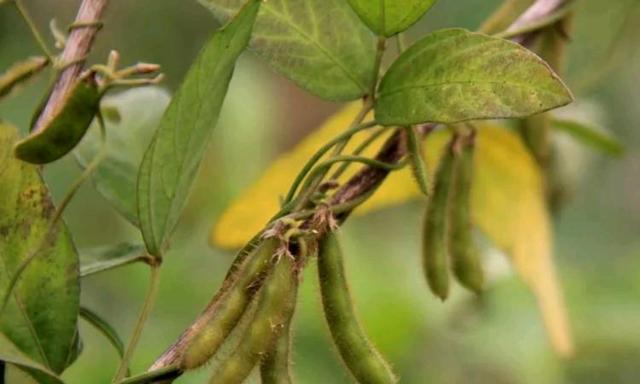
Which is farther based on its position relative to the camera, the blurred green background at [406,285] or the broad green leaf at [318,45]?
the blurred green background at [406,285]

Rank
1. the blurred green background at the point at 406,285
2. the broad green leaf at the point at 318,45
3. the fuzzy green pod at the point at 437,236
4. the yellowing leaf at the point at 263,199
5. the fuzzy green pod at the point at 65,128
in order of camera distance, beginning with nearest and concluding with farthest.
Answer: the fuzzy green pod at the point at 65,128 < the broad green leaf at the point at 318,45 < the fuzzy green pod at the point at 437,236 < the yellowing leaf at the point at 263,199 < the blurred green background at the point at 406,285

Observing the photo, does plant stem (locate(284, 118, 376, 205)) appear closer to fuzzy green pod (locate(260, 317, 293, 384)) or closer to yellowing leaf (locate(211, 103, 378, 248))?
fuzzy green pod (locate(260, 317, 293, 384))

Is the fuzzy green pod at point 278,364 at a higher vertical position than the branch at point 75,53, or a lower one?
lower

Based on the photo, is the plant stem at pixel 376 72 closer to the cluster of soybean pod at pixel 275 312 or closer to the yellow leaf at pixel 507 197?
the cluster of soybean pod at pixel 275 312

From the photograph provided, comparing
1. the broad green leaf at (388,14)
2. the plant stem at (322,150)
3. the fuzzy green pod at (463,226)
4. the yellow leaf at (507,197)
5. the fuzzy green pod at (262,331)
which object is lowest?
the yellow leaf at (507,197)

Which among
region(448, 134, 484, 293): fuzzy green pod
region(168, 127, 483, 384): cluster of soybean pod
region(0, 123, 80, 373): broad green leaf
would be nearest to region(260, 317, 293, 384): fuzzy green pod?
region(168, 127, 483, 384): cluster of soybean pod

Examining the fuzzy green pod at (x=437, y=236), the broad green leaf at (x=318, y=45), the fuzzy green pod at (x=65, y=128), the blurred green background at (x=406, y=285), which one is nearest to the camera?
the fuzzy green pod at (x=65, y=128)

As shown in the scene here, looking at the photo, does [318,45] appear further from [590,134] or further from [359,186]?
[590,134]

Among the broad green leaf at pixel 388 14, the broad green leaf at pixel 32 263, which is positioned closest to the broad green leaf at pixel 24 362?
the broad green leaf at pixel 32 263

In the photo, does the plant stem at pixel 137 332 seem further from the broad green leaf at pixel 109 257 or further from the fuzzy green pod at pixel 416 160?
the fuzzy green pod at pixel 416 160
